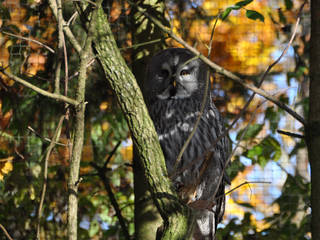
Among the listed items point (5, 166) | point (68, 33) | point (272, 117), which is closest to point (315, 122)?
point (68, 33)

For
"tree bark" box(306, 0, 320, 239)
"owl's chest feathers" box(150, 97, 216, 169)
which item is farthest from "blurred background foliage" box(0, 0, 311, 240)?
"tree bark" box(306, 0, 320, 239)

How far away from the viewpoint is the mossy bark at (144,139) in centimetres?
96

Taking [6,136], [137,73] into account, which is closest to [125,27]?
[137,73]

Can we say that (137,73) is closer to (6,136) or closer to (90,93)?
(90,93)

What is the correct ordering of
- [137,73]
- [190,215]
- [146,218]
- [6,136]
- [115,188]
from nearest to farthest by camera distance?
[190,215], [146,218], [137,73], [6,136], [115,188]

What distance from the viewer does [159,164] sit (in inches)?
38.7

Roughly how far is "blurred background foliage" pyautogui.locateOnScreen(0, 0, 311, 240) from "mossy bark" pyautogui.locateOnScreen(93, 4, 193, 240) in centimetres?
88

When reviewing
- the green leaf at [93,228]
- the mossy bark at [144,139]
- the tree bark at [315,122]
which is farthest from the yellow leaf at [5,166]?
the tree bark at [315,122]

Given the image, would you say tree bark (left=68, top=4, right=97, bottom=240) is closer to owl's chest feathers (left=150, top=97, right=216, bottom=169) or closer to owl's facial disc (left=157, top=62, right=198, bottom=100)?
owl's chest feathers (left=150, top=97, right=216, bottom=169)

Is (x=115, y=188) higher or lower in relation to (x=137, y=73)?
lower

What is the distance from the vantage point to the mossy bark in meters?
0.96

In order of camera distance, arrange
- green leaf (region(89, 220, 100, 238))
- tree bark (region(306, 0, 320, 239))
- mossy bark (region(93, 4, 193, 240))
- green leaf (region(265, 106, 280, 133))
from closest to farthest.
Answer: tree bark (region(306, 0, 320, 239)) → mossy bark (region(93, 4, 193, 240)) → green leaf (region(265, 106, 280, 133)) → green leaf (region(89, 220, 100, 238))

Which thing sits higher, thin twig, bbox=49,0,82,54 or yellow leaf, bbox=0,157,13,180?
thin twig, bbox=49,0,82,54

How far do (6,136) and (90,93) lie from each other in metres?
0.43
